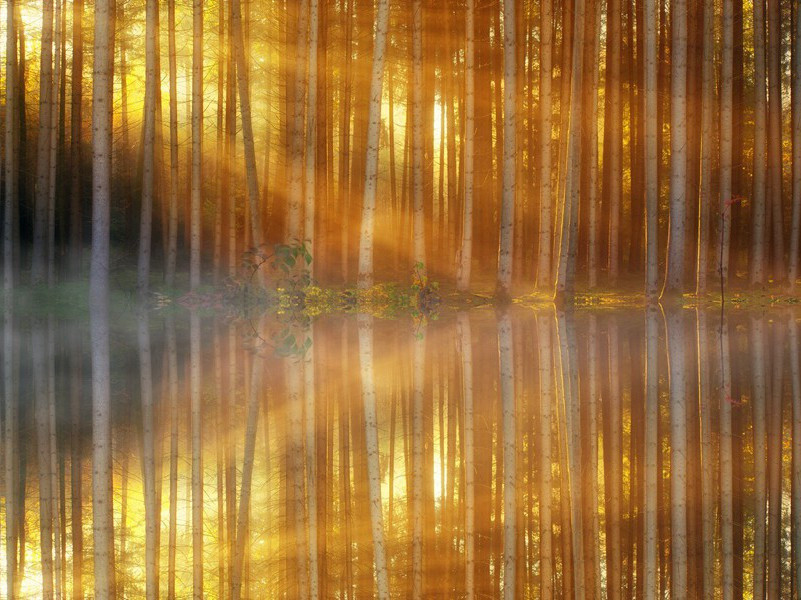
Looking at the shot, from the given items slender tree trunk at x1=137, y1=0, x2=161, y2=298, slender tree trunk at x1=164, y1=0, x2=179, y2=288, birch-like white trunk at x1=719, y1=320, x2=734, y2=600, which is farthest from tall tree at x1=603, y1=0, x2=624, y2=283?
birch-like white trunk at x1=719, y1=320, x2=734, y2=600

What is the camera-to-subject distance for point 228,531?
3971mm

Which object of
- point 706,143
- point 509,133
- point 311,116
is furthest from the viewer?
point 706,143

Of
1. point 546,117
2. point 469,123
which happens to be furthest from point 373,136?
point 546,117

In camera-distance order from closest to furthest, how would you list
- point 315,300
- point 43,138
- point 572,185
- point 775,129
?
point 572,185, point 315,300, point 43,138, point 775,129

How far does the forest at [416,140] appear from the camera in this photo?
663 inches

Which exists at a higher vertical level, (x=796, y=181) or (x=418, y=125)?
(x=418, y=125)

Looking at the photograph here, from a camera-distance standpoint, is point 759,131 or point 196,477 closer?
point 196,477

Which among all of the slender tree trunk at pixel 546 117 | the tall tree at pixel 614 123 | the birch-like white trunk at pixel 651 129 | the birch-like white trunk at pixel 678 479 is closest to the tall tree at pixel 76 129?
the slender tree trunk at pixel 546 117

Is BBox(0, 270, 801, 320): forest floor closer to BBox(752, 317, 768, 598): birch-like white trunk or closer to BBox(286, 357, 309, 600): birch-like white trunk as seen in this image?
BBox(752, 317, 768, 598): birch-like white trunk

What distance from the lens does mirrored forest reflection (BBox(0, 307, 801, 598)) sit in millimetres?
3770

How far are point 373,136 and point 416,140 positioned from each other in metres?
2.28

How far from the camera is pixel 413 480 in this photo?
15.9 ft

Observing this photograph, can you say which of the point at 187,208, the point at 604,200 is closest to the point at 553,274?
the point at 604,200

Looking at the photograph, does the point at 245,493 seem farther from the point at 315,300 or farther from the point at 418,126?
the point at 418,126
